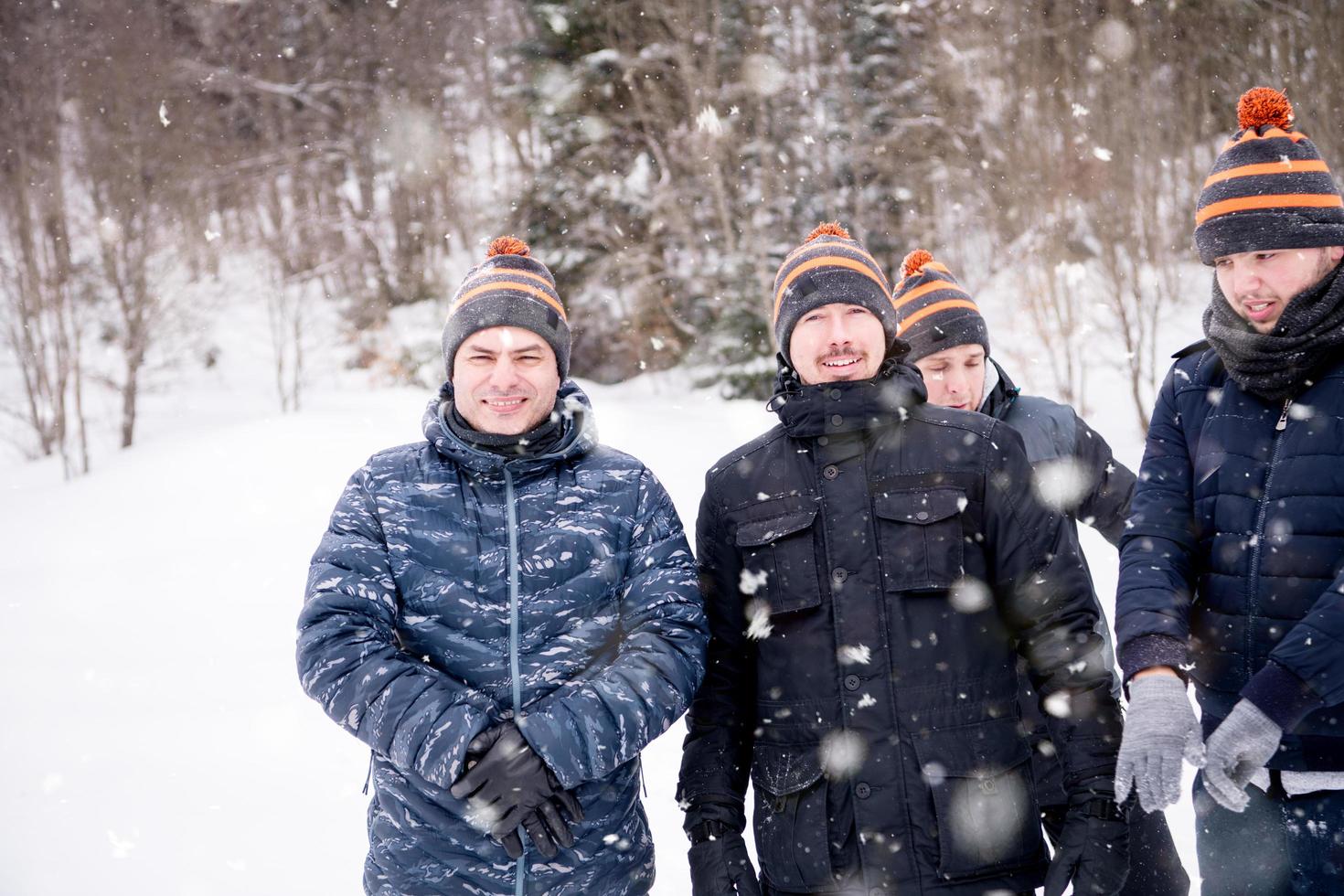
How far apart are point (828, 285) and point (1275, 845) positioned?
1552 millimetres

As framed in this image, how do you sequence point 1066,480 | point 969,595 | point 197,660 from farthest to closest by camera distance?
1. point 197,660
2. point 1066,480
3. point 969,595

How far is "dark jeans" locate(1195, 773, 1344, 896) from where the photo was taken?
71.8 inches

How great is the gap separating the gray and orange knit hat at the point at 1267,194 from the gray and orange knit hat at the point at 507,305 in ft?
5.01

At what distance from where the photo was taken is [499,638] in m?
2.04

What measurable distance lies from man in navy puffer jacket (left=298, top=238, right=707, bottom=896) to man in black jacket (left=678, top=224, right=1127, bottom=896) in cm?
21

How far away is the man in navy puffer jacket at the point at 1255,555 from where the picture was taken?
175 centimetres

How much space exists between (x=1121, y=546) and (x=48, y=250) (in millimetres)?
17357

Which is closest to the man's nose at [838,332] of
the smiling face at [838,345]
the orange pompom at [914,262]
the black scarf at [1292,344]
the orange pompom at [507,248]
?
the smiling face at [838,345]

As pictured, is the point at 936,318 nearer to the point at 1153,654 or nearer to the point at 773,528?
the point at 773,528

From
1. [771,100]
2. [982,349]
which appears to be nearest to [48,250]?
[771,100]

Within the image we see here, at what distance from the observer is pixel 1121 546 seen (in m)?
2.12

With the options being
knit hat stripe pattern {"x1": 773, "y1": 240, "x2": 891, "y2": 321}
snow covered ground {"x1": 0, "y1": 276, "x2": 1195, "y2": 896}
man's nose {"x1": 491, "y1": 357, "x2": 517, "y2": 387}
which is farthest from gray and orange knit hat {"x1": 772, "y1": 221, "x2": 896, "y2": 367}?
snow covered ground {"x1": 0, "y1": 276, "x2": 1195, "y2": 896}

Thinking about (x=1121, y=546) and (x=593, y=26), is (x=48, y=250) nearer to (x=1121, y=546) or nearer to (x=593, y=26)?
(x=593, y=26)

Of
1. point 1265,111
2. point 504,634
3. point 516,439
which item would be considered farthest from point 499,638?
point 1265,111
